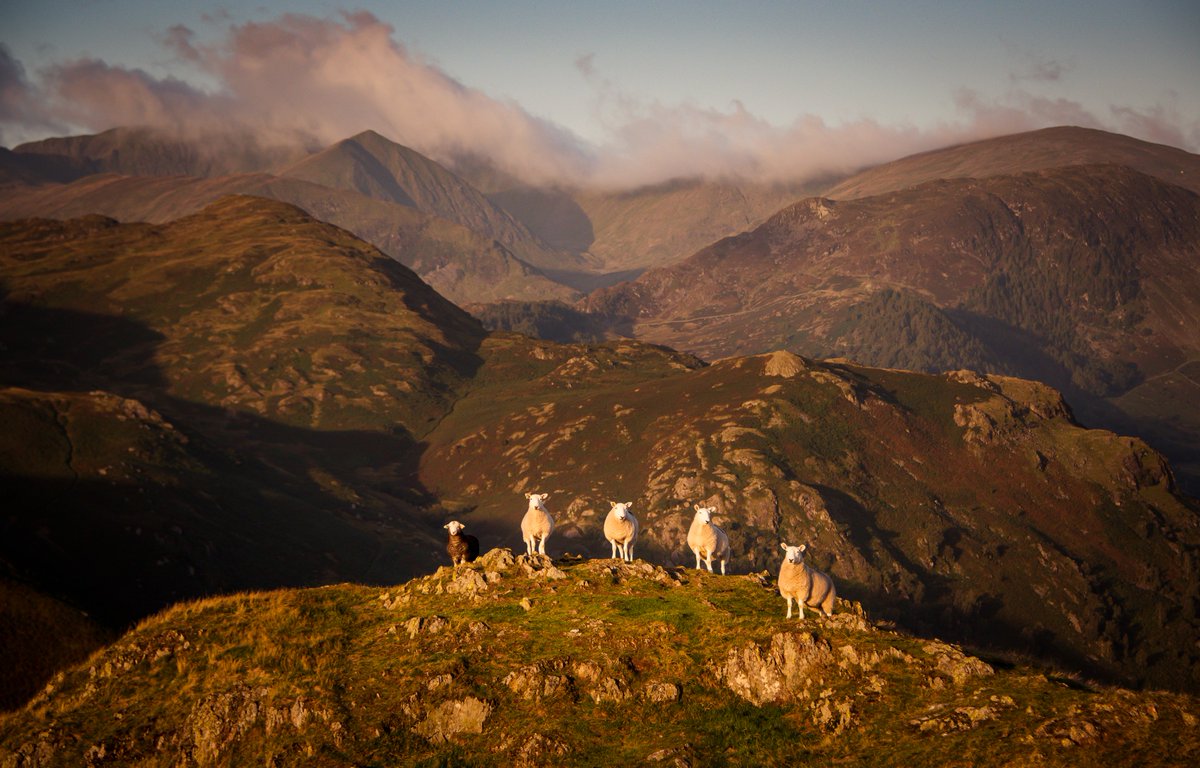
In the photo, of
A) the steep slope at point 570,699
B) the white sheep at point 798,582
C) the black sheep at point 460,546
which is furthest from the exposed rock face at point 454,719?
the black sheep at point 460,546

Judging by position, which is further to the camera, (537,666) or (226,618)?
(226,618)

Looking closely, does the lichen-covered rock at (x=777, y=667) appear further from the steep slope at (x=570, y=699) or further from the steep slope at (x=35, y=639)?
the steep slope at (x=35, y=639)

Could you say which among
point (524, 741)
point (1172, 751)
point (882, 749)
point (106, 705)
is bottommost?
point (106, 705)

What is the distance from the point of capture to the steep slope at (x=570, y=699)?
26141 mm

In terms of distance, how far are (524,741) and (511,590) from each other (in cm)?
1094

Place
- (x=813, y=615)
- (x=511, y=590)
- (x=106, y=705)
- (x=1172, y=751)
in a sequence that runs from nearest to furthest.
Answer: (x=1172, y=751) < (x=106, y=705) < (x=813, y=615) < (x=511, y=590)

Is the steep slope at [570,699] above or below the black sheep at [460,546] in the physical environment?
above

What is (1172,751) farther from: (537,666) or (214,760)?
(214,760)

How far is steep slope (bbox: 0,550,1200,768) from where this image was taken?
26141 millimetres

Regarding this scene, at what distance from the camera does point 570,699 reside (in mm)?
29547

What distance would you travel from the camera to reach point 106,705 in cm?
3041

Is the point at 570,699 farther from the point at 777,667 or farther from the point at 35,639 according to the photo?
the point at 35,639

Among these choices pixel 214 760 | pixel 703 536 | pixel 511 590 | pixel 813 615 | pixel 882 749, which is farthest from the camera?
pixel 703 536

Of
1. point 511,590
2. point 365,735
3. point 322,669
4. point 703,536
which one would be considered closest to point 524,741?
point 365,735
